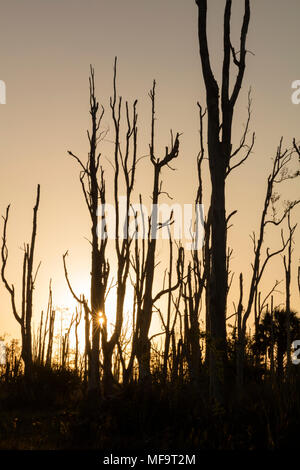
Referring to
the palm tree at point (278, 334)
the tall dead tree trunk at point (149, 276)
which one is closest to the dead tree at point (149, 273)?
the tall dead tree trunk at point (149, 276)

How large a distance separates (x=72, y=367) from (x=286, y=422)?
33.9 ft

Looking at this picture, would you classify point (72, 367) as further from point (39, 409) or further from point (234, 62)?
point (234, 62)

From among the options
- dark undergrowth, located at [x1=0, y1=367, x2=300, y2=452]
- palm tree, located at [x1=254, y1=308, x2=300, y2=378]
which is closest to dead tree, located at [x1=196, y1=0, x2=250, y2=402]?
dark undergrowth, located at [x1=0, y1=367, x2=300, y2=452]

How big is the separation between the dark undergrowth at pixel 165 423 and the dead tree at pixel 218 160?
0.79m

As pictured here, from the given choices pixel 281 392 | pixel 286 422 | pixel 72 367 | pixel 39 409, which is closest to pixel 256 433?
pixel 286 422

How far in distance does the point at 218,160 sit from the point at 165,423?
4672mm

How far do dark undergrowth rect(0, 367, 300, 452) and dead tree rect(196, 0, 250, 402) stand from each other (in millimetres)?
792

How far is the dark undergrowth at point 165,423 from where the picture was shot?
32.1 ft

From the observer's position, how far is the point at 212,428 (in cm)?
1046

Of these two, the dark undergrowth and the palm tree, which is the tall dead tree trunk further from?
the palm tree

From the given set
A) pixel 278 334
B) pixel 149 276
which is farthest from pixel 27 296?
pixel 278 334

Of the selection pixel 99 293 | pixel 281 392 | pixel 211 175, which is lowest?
pixel 281 392

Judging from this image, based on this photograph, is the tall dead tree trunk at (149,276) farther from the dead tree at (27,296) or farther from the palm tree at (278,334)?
the palm tree at (278,334)
